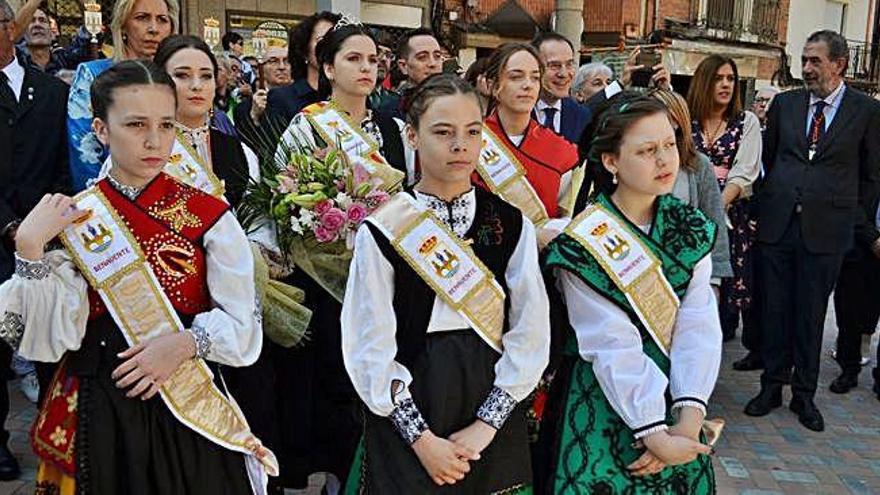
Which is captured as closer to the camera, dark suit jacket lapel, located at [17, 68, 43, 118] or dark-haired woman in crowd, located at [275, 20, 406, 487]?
dark-haired woman in crowd, located at [275, 20, 406, 487]

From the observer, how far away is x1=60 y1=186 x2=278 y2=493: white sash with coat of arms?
196cm

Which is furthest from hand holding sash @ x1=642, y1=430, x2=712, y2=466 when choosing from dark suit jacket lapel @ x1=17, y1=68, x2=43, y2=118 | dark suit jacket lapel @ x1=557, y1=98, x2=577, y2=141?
dark suit jacket lapel @ x1=17, y1=68, x2=43, y2=118

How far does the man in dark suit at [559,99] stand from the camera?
12.9 ft

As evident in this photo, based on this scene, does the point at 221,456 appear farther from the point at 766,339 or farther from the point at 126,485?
the point at 766,339

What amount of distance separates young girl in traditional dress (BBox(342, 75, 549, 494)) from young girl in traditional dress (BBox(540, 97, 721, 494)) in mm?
154

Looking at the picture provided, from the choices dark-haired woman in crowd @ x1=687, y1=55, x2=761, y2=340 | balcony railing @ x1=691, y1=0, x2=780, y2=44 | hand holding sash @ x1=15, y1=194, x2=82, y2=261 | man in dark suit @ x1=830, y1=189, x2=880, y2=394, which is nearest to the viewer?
hand holding sash @ x1=15, y1=194, x2=82, y2=261

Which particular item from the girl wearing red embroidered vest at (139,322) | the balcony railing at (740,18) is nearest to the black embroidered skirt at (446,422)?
the girl wearing red embroidered vest at (139,322)

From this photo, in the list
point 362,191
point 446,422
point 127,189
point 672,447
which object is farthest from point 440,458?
point 127,189

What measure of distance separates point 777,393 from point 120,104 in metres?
3.94

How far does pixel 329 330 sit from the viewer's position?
9.15 ft

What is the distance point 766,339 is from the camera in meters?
4.47

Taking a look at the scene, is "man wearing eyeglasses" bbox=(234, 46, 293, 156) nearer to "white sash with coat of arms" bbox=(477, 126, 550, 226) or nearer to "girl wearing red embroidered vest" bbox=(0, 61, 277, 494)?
"white sash with coat of arms" bbox=(477, 126, 550, 226)

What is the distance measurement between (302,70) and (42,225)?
2142 mm

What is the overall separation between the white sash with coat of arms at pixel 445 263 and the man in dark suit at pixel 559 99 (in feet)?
6.13
